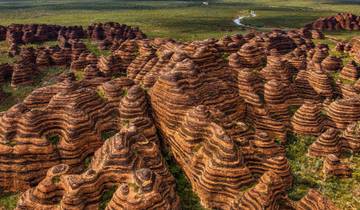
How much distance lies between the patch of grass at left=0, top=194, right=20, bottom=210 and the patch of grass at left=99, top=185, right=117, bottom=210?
325 inches

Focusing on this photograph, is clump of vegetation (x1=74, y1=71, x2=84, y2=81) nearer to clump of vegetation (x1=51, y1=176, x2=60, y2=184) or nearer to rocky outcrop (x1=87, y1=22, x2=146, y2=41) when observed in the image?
clump of vegetation (x1=51, y1=176, x2=60, y2=184)

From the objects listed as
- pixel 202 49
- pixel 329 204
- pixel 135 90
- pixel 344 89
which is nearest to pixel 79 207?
pixel 135 90

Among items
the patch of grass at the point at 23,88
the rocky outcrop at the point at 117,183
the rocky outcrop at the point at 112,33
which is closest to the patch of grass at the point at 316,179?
the rocky outcrop at the point at 117,183

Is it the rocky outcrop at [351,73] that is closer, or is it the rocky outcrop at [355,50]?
the rocky outcrop at [351,73]

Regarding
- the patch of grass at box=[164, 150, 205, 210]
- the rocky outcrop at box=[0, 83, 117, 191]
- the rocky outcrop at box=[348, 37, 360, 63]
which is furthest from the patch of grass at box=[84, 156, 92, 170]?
the rocky outcrop at box=[348, 37, 360, 63]

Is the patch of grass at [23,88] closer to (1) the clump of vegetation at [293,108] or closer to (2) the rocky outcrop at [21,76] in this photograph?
(2) the rocky outcrop at [21,76]

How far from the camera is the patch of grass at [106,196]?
2486 centimetres

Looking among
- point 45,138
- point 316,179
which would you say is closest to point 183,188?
point 316,179

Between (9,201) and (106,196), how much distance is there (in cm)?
932

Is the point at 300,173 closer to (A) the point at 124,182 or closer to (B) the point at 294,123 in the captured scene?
(B) the point at 294,123

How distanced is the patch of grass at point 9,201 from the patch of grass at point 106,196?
826 centimetres

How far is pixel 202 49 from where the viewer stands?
40.3m

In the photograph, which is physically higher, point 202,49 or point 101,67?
point 202,49

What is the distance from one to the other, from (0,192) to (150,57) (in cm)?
2471
